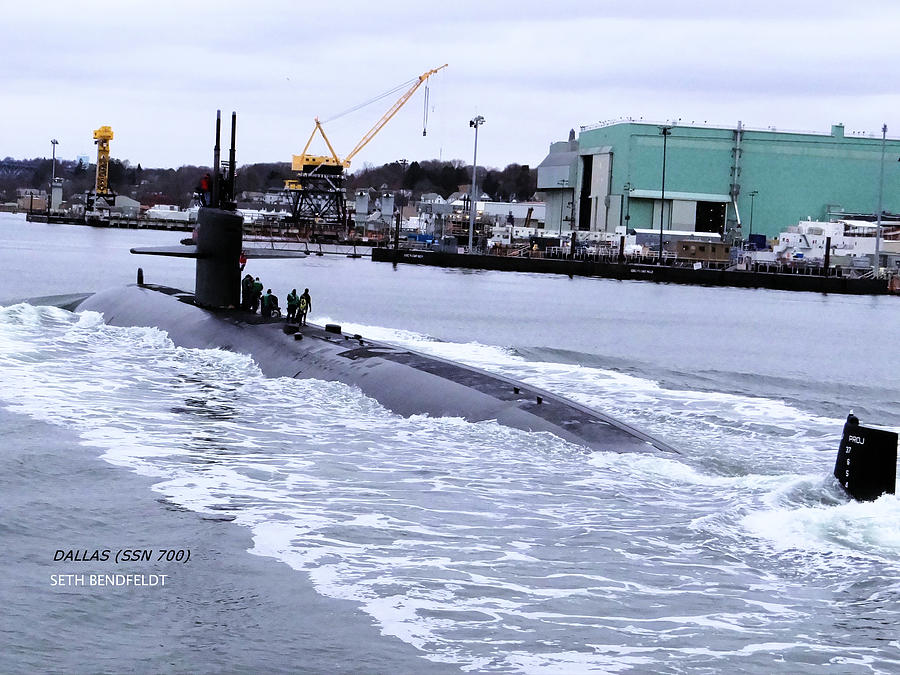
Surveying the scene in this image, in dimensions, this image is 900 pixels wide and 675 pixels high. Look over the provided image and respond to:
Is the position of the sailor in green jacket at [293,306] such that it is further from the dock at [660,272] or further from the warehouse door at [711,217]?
the warehouse door at [711,217]

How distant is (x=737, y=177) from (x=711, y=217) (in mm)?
5749

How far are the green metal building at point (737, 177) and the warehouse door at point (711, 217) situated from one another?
0.10 m

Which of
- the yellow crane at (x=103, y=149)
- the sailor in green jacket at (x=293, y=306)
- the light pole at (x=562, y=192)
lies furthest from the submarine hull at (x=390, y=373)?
the yellow crane at (x=103, y=149)

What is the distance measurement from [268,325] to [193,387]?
3.75 m

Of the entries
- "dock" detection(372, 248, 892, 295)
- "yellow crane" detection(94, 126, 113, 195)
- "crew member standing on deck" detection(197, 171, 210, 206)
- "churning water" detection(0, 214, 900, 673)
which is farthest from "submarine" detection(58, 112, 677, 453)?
"yellow crane" detection(94, 126, 113, 195)

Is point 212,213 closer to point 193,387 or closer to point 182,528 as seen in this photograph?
point 193,387

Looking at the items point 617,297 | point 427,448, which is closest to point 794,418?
point 427,448

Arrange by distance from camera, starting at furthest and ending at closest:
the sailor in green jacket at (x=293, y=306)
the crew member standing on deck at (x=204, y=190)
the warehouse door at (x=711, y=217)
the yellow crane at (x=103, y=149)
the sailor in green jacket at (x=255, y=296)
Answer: the yellow crane at (x=103, y=149)
the warehouse door at (x=711, y=217)
the sailor in green jacket at (x=255, y=296)
the crew member standing on deck at (x=204, y=190)
the sailor in green jacket at (x=293, y=306)

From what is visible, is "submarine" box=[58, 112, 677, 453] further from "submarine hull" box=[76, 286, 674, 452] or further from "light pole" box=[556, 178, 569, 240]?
"light pole" box=[556, 178, 569, 240]

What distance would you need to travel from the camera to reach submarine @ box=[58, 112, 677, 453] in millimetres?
15938

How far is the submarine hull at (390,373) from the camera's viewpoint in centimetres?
1565

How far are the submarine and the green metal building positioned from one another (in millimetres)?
75462

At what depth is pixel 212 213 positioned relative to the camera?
24.9 m

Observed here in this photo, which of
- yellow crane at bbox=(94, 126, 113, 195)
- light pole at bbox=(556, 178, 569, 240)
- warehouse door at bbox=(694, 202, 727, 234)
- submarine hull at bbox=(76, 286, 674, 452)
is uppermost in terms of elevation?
yellow crane at bbox=(94, 126, 113, 195)
